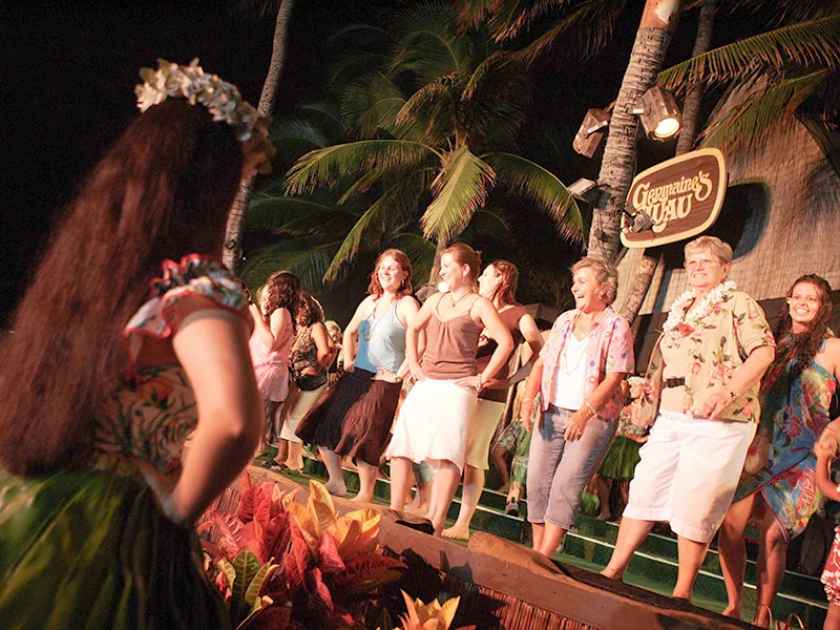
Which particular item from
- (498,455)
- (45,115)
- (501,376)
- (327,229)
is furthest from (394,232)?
(501,376)

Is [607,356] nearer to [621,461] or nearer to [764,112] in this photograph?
[621,461]

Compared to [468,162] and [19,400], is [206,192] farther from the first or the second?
[468,162]

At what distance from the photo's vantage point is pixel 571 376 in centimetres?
555

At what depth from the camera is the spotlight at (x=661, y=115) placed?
8.98 meters

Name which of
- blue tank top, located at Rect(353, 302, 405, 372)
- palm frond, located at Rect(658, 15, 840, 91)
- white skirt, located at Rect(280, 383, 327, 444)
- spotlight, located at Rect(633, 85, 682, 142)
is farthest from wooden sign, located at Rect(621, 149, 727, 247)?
blue tank top, located at Rect(353, 302, 405, 372)

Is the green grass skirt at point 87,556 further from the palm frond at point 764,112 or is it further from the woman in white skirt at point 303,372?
the palm frond at point 764,112

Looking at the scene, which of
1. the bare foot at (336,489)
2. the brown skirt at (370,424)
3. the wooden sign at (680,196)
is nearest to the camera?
the brown skirt at (370,424)

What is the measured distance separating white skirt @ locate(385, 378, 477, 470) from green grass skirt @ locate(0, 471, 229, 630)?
4.18 m

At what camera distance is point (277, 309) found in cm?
842

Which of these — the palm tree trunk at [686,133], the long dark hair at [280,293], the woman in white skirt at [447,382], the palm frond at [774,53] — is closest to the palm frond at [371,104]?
the palm tree trunk at [686,133]

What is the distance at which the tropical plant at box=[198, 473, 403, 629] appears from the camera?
2.86m

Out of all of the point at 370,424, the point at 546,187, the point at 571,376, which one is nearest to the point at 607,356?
the point at 571,376

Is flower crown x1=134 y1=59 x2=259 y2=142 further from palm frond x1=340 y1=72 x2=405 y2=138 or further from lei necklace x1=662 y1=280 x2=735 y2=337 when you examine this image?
palm frond x1=340 y1=72 x2=405 y2=138

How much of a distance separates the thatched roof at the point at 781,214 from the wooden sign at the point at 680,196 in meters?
2.07
